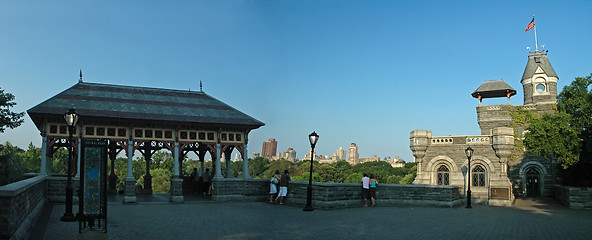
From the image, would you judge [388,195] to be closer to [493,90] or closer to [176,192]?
[176,192]

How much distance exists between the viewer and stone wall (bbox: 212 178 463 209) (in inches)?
706

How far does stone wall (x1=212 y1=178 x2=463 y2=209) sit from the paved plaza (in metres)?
1.12

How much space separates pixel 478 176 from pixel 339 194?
682 inches

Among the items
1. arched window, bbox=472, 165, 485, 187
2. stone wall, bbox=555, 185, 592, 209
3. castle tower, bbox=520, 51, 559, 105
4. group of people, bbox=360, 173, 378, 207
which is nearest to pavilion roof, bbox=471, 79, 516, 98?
castle tower, bbox=520, 51, 559, 105

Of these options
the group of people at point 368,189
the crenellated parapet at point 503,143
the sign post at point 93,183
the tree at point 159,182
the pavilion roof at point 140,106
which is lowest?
the tree at point 159,182

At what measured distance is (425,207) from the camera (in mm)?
20297

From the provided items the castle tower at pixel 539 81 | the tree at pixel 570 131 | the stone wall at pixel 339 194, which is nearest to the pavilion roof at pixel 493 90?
the castle tower at pixel 539 81

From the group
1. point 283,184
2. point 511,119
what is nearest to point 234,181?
point 283,184

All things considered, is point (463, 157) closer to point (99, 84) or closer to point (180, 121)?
point (180, 121)

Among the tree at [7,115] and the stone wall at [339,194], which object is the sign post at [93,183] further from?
the tree at [7,115]

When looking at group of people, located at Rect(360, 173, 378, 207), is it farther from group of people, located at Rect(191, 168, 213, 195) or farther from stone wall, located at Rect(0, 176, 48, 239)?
stone wall, located at Rect(0, 176, 48, 239)

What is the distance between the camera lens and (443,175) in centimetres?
3362

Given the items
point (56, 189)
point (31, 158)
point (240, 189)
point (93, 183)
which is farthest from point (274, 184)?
point (31, 158)

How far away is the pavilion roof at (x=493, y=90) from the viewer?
40.1 meters
